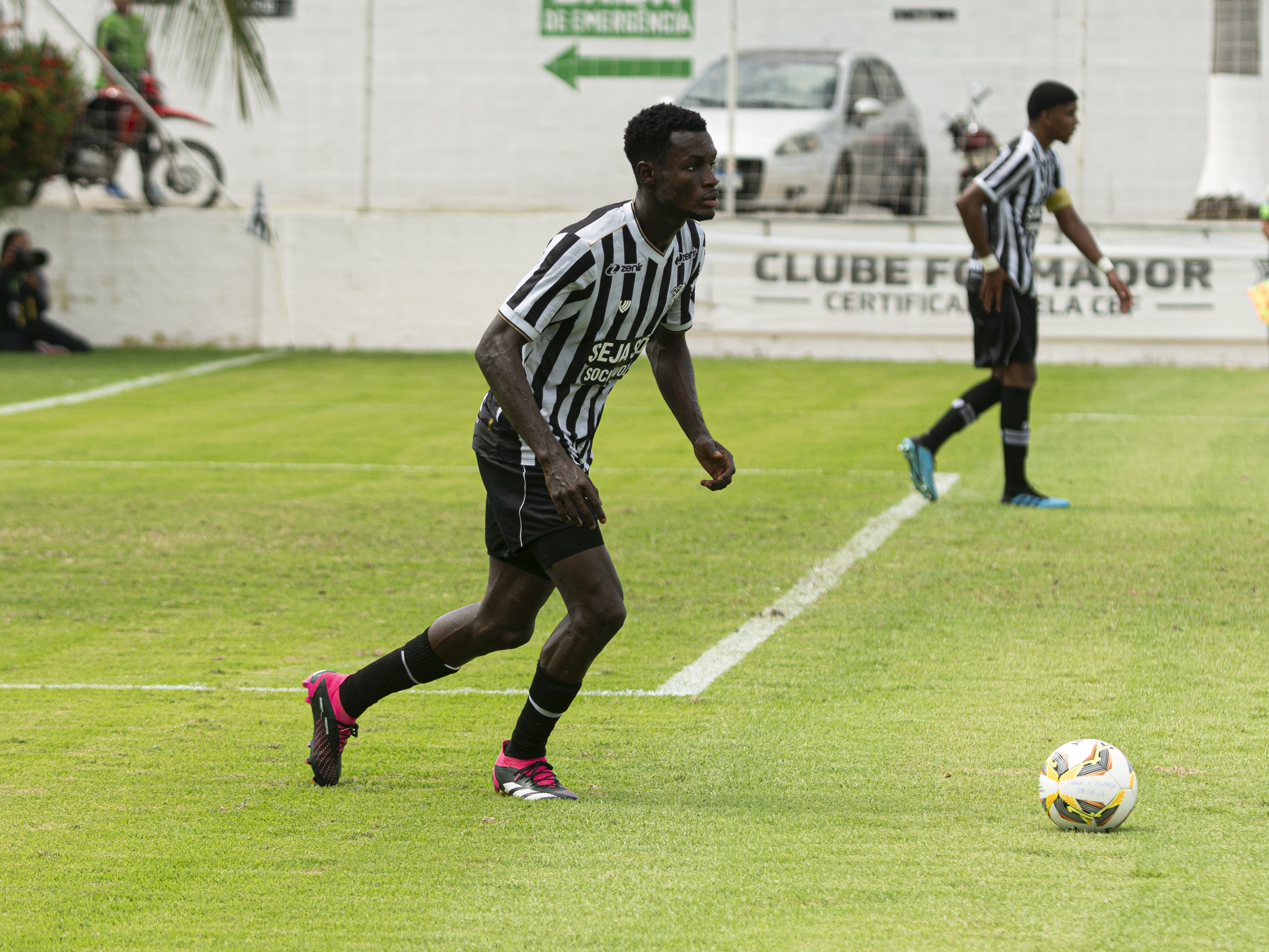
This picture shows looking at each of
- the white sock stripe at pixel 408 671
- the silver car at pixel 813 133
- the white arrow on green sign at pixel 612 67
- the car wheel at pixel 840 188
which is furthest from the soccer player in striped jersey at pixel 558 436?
the white arrow on green sign at pixel 612 67

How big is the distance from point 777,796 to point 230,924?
158cm

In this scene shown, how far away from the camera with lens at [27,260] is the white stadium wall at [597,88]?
3.03 metres

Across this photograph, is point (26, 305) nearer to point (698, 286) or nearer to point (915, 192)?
point (698, 286)

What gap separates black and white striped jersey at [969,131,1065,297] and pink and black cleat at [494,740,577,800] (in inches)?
226

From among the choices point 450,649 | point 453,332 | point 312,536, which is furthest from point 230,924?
point 453,332

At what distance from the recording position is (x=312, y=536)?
919 cm

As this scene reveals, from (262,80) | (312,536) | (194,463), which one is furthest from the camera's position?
(262,80)

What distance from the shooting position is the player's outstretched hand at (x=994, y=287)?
31.1 ft

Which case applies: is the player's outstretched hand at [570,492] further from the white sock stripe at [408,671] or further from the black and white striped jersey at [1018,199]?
the black and white striped jersey at [1018,199]

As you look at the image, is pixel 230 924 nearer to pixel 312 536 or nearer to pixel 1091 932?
pixel 1091 932

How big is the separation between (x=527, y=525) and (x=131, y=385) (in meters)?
12.8

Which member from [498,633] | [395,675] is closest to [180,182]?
[395,675]

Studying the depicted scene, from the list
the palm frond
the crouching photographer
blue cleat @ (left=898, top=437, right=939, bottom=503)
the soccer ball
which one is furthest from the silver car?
the soccer ball

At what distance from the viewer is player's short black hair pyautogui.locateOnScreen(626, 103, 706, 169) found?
14.9 ft
